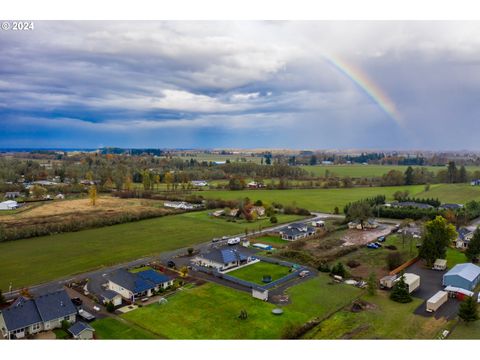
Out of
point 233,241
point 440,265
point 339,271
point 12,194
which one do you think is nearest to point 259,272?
point 339,271

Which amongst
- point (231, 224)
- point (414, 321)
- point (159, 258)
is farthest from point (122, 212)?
point (414, 321)

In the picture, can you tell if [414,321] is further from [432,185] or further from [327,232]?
[432,185]

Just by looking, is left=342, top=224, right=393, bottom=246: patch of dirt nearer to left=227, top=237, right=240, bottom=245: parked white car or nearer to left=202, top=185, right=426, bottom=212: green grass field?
left=227, top=237, right=240, bottom=245: parked white car

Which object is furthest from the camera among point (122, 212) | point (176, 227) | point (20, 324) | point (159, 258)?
point (122, 212)

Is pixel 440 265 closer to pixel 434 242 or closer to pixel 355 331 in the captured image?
pixel 434 242

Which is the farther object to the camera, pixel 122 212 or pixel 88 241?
pixel 122 212

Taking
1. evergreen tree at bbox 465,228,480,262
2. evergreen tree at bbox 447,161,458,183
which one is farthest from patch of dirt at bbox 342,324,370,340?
evergreen tree at bbox 447,161,458,183

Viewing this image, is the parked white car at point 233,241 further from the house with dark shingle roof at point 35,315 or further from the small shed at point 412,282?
the house with dark shingle roof at point 35,315

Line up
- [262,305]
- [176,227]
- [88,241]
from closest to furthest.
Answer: [262,305], [88,241], [176,227]
